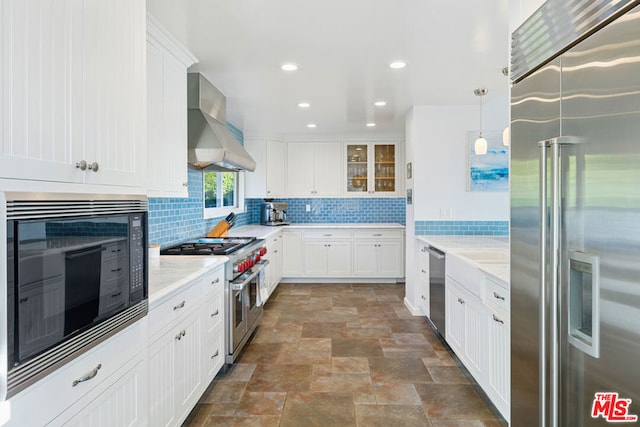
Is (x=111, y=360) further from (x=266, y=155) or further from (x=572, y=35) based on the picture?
(x=266, y=155)

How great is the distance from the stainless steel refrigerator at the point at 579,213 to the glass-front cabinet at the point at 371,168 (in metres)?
4.94

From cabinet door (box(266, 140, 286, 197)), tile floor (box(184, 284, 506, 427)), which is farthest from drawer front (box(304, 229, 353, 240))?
tile floor (box(184, 284, 506, 427))

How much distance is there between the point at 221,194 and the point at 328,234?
74.7 inches

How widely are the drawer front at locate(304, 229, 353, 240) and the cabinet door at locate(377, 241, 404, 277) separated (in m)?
0.52

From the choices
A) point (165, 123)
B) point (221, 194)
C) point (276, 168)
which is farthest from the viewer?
point (276, 168)

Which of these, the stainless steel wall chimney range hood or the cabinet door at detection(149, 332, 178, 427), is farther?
the stainless steel wall chimney range hood

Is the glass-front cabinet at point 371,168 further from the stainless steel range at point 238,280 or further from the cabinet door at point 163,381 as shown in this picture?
the cabinet door at point 163,381

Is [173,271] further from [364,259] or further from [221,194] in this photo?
[364,259]

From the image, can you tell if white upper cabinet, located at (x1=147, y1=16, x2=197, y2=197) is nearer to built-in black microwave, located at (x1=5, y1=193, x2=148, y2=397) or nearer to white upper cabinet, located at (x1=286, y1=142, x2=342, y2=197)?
built-in black microwave, located at (x1=5, y1=193, x2=148, y2=397)

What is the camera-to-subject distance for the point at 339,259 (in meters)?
6.05

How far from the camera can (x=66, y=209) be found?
1.06m

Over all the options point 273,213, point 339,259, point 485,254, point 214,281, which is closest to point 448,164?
point 485,254

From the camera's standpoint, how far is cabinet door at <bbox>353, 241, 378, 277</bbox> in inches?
237

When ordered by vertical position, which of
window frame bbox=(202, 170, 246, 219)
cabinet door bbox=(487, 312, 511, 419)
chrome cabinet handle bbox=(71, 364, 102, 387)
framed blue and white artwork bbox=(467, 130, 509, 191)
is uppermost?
framed blue and white artwork bbox=(467, 130, 509, 191)
